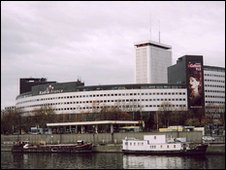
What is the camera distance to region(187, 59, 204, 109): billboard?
195m

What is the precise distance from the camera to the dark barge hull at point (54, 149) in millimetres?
98812

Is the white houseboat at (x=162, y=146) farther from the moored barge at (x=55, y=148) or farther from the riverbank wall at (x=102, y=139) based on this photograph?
the moored barge at (x=55, y=148)

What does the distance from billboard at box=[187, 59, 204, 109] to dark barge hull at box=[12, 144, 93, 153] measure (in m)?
103

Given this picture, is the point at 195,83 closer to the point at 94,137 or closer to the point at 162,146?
the point at 94,137

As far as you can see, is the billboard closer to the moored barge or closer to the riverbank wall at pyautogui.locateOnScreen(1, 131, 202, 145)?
the riverbank wall at pyautogui.locateOnScreen(1, 131, 202, 145)

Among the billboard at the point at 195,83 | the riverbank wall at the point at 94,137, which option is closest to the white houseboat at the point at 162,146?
the riverbank wall at the point at 94,137

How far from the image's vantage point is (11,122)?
155 meters

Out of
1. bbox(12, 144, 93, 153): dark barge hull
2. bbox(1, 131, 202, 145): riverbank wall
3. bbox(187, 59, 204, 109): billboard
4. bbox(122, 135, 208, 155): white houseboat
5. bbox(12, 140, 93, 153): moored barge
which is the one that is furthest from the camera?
bbox(187, 59, 204, 109): billboard

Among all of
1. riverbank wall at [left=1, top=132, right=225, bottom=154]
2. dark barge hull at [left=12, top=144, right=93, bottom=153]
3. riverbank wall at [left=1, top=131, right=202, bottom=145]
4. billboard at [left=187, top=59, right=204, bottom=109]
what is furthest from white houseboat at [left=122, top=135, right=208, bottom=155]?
billboard at [left=187, top=59, right=204, bottom=109]

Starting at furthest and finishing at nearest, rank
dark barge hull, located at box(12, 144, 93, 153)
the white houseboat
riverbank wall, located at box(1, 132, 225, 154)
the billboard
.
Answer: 1. the billboard
2. dark barge hull, located at box(12, 144, 93, 153)
3. riverbank wall, located at box(1, 132, 225, 154)
4. the white houseboat

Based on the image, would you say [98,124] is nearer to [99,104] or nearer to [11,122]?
[11,122]

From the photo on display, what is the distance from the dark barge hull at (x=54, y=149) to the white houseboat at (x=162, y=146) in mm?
10287

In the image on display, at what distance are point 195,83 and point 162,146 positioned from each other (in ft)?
366

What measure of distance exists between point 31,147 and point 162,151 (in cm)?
3780
